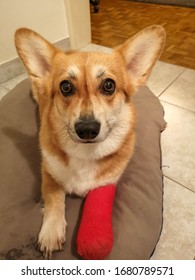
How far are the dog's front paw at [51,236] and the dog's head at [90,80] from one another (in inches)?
14.1

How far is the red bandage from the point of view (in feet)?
2.96

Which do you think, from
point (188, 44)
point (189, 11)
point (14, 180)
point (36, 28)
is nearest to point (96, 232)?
point (14, 180)

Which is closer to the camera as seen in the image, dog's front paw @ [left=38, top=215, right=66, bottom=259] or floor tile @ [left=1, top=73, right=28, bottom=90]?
dog's front paw @ [left=38, top=215, right=66, bottom=259]

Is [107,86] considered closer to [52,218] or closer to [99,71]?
[99,71]

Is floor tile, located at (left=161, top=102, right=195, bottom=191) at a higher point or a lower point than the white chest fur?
lower

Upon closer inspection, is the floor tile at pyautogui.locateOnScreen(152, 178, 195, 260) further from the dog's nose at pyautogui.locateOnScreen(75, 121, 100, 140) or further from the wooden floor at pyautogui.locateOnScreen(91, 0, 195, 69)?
the wooden floor at pyautogui.locateOnScreen(91, 0, 195, 69)

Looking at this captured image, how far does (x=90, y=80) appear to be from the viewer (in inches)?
37.7

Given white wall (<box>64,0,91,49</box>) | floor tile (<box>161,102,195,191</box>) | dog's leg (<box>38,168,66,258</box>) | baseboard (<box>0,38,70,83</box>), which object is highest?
white wall (<box>64,0,91,49</box>)

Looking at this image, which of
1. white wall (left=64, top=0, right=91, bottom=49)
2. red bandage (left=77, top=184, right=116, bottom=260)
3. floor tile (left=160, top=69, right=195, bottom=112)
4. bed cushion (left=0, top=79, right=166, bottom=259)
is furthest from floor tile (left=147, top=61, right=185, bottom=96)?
red bandage (left=77, top=184, right=116, bottom=260)

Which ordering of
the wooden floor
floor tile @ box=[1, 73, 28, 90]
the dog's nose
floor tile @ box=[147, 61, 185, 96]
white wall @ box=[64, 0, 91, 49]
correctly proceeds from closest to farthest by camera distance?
the dog's nose → floor tile @ box=[147, 61, 185, 96] → floor tile @ box=[1, 73, 28, 90] → white wall @ box=[64, 0, 91, 49] → the wooden floor

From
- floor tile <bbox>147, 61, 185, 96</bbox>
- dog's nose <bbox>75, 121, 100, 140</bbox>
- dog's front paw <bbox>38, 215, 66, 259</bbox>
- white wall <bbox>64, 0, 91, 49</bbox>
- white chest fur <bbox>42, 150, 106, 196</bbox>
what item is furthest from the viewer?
white wall <bbox>64, 0, 91, 49</bbox>

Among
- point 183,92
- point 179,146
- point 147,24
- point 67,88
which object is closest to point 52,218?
point 67,88

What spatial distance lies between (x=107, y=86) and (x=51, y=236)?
63cm

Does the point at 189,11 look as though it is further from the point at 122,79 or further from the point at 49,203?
the point at 49,203
